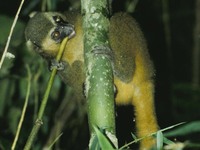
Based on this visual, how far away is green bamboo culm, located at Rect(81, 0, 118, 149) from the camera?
2.03 m

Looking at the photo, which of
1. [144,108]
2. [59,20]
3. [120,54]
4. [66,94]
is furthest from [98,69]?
[66,94]

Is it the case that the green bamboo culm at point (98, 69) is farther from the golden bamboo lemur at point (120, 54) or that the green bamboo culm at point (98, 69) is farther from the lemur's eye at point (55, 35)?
the lemur's eye at point (55, 35)

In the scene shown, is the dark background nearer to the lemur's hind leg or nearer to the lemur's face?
the lemur's hind leg

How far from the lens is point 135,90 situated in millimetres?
3627

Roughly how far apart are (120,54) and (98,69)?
1.27 metres

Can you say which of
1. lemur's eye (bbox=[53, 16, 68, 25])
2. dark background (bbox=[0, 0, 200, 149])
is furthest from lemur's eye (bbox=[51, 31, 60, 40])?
dark background (bbox=[0, 0, 200, 149])

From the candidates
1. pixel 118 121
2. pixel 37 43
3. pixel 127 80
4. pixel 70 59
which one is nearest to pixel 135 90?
pixel 127 80

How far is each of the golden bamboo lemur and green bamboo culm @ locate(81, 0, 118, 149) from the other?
790 millimetres

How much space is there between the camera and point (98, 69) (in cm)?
219

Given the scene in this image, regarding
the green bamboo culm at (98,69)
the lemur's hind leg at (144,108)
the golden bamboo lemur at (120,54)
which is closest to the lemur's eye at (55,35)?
the golden bamboo lemur at (120,54)

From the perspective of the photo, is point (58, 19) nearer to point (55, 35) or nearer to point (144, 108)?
point (55, 35)

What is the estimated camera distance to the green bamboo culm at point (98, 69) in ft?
6.64

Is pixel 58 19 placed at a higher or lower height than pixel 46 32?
higher

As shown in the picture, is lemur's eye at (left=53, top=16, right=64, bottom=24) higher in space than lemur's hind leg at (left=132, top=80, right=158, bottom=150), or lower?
higher
